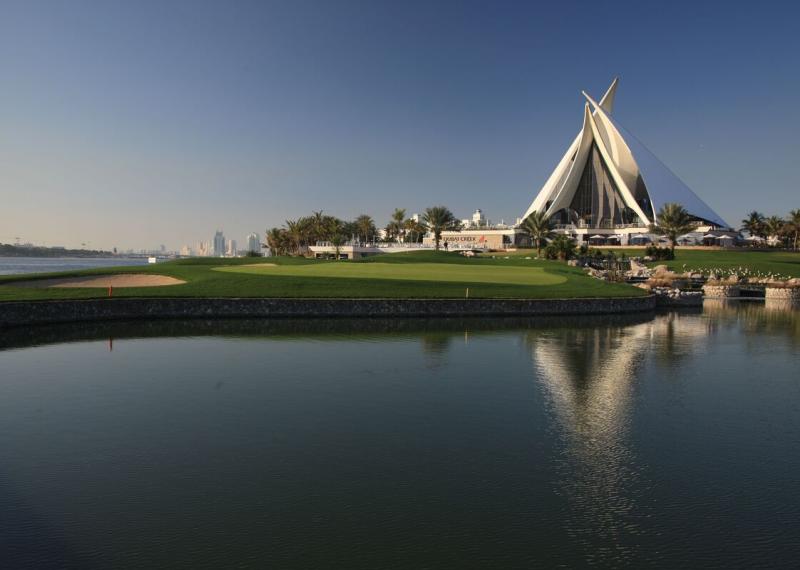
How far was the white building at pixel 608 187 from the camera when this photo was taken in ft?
353

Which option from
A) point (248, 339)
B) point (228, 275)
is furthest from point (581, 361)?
point (228, 275)

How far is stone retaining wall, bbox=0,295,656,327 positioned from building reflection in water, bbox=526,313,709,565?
20.4 feet

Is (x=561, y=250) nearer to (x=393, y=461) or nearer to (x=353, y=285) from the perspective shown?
(x=353, y=285)

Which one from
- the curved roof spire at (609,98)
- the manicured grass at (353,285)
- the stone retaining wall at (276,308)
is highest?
the curved roof spire at (609,98)

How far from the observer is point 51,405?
13.6 metres

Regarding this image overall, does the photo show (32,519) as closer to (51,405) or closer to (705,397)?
(51,405)

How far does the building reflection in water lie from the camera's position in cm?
816

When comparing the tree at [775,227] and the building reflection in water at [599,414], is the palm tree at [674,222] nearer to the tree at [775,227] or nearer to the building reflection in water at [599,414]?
the tree at [775,227]

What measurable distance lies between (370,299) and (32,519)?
26.2m

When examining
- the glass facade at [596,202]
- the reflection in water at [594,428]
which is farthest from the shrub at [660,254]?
the reflection in water at [594,428]

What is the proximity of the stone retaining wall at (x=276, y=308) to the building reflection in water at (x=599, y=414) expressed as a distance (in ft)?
20.4

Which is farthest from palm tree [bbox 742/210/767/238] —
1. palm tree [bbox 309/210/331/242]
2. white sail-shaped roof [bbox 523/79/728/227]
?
palm tree [bbox 309/210/331/242]

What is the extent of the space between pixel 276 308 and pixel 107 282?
44.6 feet

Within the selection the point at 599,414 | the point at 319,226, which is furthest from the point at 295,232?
the point at 599,414
